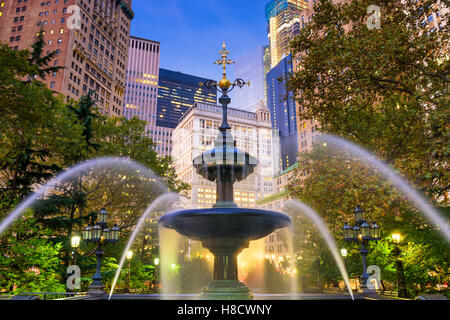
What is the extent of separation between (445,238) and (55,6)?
326ft

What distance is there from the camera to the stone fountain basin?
926 cm

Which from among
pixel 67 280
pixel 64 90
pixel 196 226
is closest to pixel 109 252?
pixel 67 280

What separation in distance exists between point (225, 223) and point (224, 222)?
6cm

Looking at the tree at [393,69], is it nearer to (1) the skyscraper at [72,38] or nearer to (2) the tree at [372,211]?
(2) the tree at [372,211]

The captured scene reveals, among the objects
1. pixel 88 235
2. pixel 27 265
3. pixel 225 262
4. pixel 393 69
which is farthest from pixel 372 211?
pixel 27 265

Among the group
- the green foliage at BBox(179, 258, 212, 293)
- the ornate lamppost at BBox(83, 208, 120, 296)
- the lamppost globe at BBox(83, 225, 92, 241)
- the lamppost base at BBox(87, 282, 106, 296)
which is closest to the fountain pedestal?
the lamppost base at BBox(87, 282, 106, 296)

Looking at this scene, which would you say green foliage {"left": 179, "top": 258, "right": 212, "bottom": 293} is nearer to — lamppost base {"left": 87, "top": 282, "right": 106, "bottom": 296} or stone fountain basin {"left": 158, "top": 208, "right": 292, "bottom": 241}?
lamppost base {"left": 87, "top": 282, "right": 106, "bottom": 296}

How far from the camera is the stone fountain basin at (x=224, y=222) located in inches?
364

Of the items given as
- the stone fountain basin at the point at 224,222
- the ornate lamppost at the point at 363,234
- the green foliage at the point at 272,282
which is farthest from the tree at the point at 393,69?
the green foliage at the point at 272,282

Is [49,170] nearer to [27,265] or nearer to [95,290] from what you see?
[27,265]

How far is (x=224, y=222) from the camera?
9477 millimetres

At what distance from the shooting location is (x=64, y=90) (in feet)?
251

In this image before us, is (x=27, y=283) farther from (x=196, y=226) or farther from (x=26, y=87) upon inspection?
(x=196, y=226)

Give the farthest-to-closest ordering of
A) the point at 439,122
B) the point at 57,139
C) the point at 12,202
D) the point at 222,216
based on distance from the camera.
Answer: the point at 57,139 < the point at 12,202 < the point at 439,122 < the point at 222,216
